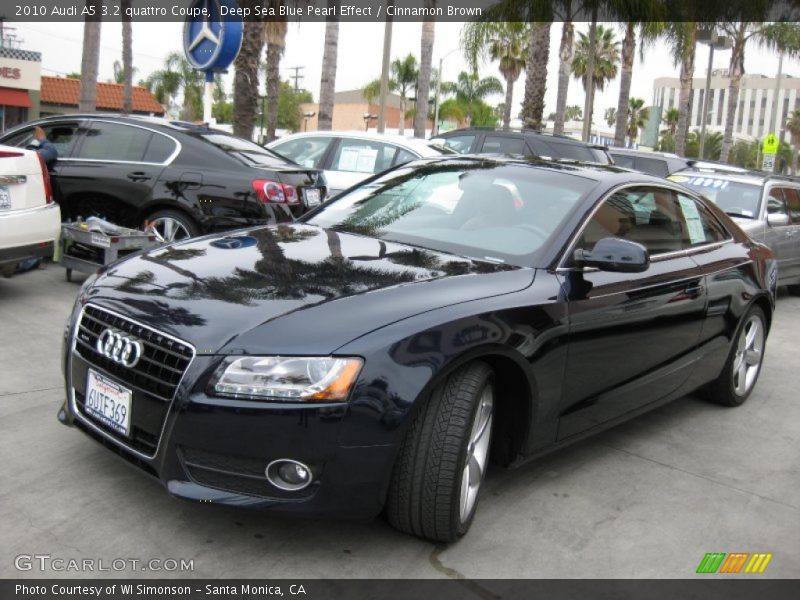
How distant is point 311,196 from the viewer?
8125 mm

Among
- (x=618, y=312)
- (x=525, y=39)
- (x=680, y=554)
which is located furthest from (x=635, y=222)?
(x=525, y=39)

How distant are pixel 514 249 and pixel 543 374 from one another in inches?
27.2

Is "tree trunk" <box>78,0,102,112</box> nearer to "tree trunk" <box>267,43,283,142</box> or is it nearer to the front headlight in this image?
"tree trunk" <box>267,43,283,142</box>

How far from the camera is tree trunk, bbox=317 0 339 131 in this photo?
20969 mm

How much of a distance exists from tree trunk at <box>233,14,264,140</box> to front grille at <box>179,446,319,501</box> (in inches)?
475

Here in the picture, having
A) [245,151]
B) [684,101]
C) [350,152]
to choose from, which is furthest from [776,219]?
[684,101]

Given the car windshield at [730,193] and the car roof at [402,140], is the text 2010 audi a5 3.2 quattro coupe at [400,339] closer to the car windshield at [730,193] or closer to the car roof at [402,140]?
the car roof at [402,140]

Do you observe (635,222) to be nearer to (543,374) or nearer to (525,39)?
(543,374)

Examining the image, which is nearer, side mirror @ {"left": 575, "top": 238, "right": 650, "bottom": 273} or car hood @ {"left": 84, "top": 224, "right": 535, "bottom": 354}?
car hood @ {"left": 84, "top": 224, "right": 535, "bottom": 354}

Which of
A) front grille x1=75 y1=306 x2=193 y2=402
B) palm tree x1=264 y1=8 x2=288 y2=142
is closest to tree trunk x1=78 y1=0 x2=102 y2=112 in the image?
palm tree x1=264 y1=8 x2=288 y2=142

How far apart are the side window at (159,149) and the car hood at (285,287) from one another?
13.0 feet

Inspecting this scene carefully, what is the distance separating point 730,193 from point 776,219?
699mm

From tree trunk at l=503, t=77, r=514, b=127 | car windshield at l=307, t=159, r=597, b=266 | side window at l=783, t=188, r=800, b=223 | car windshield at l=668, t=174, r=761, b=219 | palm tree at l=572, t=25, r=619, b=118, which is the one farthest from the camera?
palm tree at l=572, t=25, r=619, b=118

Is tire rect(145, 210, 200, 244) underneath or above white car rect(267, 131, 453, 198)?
underneath
